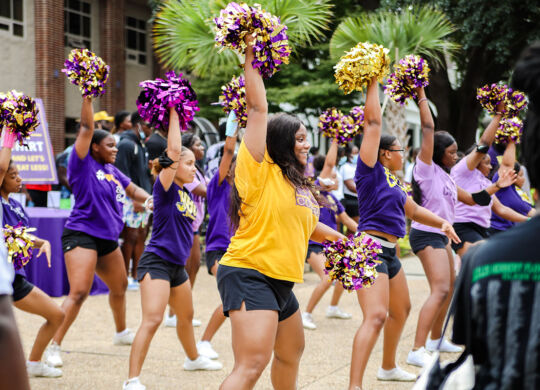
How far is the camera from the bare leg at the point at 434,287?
5855 mm

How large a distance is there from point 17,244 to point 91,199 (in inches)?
44.3

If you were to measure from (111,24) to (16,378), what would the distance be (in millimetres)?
21955

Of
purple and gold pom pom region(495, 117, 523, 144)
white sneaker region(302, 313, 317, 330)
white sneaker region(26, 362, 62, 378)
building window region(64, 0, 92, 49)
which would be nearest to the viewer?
white sneaker region(26, 362, 62, 378)

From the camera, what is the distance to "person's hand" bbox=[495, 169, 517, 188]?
673 centimetres

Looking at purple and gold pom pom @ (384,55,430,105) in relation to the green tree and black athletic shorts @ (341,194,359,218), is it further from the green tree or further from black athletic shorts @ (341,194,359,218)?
the green tree

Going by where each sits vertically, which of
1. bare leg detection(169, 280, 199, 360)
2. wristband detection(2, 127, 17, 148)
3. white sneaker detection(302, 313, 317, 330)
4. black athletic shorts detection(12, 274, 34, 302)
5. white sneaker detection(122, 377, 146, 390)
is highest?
wristband detection(2, 127, 17, 148)

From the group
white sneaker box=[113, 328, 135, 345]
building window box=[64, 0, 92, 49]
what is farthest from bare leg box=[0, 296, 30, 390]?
building window box=[64, 0, 92, 49]

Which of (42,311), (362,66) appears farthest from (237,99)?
(42,311)

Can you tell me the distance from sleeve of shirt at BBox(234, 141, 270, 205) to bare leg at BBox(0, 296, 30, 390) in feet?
7.54

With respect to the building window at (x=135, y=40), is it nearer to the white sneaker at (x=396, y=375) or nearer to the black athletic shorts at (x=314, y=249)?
the black athletic shorts at (x=314, y=249)

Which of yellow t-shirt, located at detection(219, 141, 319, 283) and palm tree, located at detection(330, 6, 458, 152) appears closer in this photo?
yellow t-shirt, located at detection(219, 141, 319, 283)

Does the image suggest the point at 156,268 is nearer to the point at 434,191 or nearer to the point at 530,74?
the point at 434,191

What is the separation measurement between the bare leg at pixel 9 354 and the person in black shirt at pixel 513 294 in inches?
46.0

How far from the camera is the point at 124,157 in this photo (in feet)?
30.1
